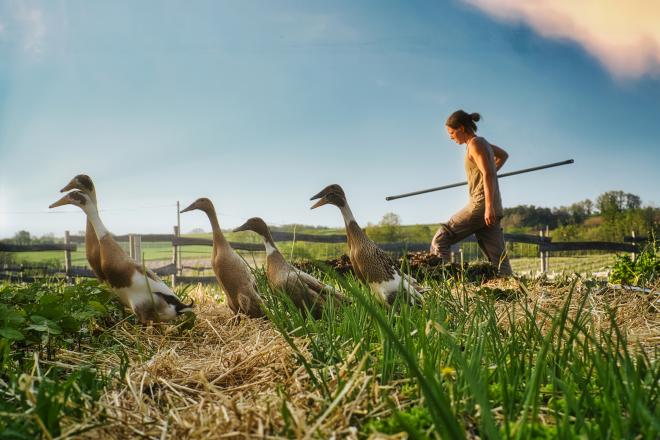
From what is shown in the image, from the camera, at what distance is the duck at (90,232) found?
140 inches

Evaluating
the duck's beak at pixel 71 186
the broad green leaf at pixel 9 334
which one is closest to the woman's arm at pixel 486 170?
the duck's beak at pixel 71 186

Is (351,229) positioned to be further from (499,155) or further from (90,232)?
(499,155)

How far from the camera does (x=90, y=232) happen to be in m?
3.57

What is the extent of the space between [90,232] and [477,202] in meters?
4.70

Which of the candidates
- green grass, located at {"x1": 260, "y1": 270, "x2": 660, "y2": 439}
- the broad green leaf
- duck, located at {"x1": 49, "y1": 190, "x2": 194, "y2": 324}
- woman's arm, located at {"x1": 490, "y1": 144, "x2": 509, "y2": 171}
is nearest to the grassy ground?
green grass, located at {"x1": 260, "y1": 270, "x2": 660, "y2": 439}

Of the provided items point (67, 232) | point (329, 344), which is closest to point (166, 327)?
point (329, 344)

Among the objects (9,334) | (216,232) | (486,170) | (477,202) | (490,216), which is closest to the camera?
(9,334)

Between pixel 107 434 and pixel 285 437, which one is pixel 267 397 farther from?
pixel 107 434

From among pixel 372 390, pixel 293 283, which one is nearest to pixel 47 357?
pixel 293 283

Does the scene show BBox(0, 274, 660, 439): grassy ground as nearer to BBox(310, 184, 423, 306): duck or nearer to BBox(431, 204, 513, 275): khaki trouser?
BBox(310, 184, 423, 306): duck

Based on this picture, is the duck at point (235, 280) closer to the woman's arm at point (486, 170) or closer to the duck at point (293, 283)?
the duck at point (293, 283)

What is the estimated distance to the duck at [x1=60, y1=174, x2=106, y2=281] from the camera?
140 inches

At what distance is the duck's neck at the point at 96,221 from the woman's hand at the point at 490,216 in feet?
14.9

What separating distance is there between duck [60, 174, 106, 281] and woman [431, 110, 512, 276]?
4.42 m
